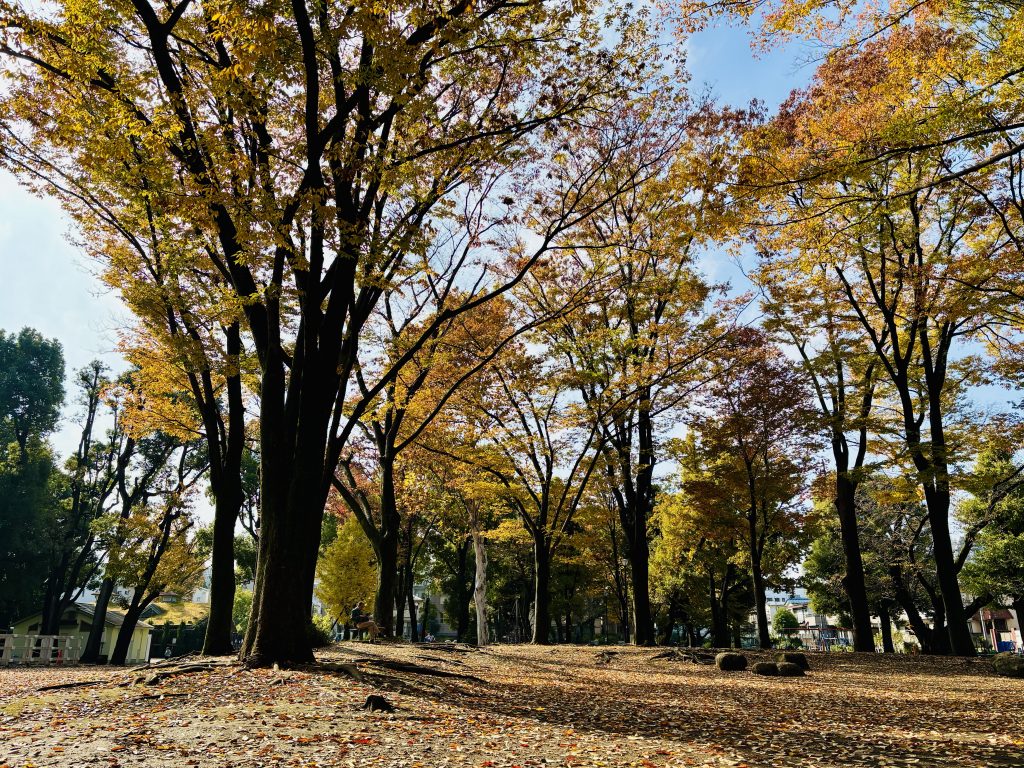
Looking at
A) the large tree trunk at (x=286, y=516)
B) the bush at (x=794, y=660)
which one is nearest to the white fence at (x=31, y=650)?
the large tree trunk at (x=286, y=516)

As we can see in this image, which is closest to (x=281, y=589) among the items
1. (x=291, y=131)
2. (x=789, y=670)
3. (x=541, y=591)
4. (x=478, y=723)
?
(x=478, y=723)

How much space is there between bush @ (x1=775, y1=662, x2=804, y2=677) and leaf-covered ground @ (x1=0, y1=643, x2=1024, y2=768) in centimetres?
224

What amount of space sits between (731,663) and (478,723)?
8467mm

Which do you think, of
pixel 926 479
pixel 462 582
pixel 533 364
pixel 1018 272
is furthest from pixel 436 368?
pixel 462 582

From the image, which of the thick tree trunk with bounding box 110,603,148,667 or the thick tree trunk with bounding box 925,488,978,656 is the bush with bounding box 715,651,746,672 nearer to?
the thick tree trunk with bounding box 925,488,978,656

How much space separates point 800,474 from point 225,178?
51.9 ft

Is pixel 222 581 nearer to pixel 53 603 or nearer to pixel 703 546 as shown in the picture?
pixel 703 546

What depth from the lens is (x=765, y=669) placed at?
11.4 m

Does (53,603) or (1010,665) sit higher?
(1010,665)

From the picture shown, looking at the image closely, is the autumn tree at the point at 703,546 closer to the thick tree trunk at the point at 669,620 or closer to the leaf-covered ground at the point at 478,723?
the thick tree trunk at the point at 669,620

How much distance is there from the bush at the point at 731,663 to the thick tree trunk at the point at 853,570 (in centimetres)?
601

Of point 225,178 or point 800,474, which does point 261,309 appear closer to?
point 225,178

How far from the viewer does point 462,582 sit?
115 ft

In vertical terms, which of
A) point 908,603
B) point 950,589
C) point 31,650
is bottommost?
point 31,650
